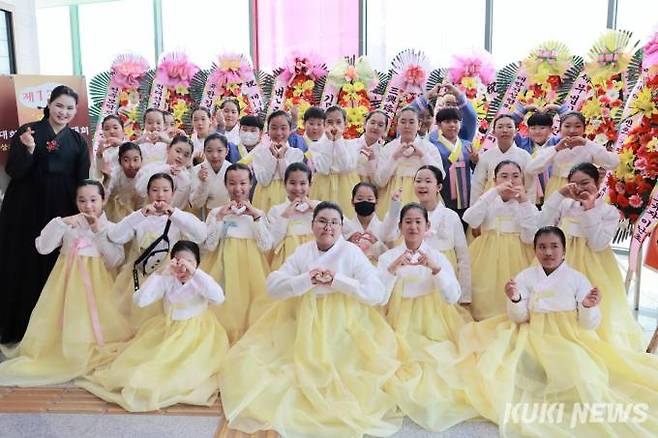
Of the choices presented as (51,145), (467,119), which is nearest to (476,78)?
(467,119)

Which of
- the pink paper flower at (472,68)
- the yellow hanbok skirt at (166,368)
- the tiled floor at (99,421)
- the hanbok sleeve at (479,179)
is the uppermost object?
the pink paper flower at (472,68)

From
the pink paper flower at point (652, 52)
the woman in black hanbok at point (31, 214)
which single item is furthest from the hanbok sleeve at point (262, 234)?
the pink paper flower at point (652, 52)

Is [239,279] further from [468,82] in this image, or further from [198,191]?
[468,82]

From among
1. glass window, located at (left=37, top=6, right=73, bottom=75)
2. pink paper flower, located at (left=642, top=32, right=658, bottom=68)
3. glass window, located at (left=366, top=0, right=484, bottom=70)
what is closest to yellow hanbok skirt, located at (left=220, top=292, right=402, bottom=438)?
pink paper flower, located at (left=642, top=32, right=658, bottom=68)

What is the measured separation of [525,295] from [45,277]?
279cm

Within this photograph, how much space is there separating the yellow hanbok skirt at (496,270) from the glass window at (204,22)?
17.2 feet

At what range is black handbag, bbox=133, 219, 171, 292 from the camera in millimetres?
3496

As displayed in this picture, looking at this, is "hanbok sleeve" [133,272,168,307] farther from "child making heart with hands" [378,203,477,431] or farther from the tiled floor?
"child making heart with hands" [378,203,477,431]

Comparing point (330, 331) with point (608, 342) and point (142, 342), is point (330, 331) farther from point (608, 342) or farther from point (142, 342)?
point (608, 342)

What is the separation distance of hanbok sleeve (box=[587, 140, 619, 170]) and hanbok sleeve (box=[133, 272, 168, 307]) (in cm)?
267

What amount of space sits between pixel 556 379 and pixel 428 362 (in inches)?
22.8

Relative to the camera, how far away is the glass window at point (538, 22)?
6770 mm

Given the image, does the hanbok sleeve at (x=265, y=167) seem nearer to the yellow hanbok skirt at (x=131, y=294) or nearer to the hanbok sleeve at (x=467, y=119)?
the yellow hanbok skirt at (x=131, y=294)

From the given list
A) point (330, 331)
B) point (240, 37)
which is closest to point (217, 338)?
point (330, 331)
